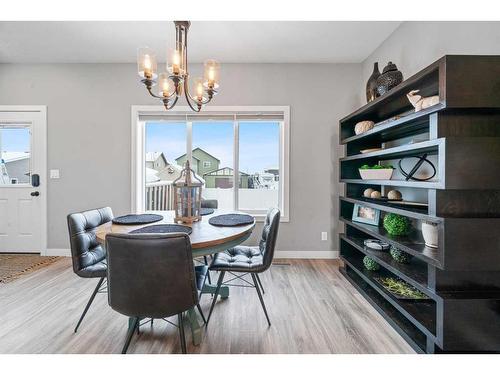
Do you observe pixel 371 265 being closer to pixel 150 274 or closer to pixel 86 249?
pixel 150 274

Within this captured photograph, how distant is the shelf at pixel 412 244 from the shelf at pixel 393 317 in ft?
1.74

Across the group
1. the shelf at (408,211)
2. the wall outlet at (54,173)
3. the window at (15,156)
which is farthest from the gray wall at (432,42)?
the window at (15,156)

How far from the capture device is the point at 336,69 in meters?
3.27

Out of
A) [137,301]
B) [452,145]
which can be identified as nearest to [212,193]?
[137,301]

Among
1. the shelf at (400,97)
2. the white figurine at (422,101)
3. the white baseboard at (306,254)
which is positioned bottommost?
the white baseboard at (306,254)

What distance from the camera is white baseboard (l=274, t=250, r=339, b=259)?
332 cm

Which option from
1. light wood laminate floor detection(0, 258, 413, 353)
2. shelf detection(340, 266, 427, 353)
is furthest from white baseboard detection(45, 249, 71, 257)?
shelf detection(340, 266, 427, 353)

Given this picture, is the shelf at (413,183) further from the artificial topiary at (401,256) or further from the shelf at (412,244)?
the artificial topiary at (401,256)

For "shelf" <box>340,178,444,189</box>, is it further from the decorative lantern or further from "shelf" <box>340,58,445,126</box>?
the decorative lantern

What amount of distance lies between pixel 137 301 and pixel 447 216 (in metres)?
1.69

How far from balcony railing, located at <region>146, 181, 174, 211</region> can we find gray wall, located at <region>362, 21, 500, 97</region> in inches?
120

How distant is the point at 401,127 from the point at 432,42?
2.47ft

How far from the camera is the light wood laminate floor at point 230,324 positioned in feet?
5.25
